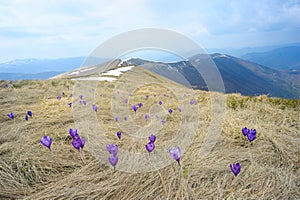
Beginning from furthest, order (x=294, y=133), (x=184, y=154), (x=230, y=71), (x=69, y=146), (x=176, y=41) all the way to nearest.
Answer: (x=230, y=71)
(x=176, y=41)
(x=294, y=133)
(x=69, y=146)
(x=184, y=154)

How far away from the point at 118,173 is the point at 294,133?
2666 mm

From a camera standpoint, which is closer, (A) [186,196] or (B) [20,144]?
(A) [186,196]

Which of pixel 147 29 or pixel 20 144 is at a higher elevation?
pixel 147 29

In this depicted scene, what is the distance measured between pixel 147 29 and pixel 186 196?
3295 mm

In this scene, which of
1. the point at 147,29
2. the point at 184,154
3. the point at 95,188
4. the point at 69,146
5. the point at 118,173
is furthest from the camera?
the point at 147,29

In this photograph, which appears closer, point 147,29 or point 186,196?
point 186,196

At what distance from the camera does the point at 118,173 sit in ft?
6.81

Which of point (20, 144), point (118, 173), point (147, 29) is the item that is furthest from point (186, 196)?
point (147, 29)

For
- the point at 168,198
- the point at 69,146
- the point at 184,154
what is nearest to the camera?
the point at 168,198

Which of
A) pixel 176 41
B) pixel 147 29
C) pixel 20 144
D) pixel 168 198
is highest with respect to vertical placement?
pixel 147 29

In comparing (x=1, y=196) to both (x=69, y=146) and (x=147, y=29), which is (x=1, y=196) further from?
(x=147, y=29)

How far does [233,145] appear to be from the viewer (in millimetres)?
2746

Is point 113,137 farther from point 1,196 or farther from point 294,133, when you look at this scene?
point 294,133

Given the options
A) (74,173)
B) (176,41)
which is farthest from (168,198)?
(176,41)
